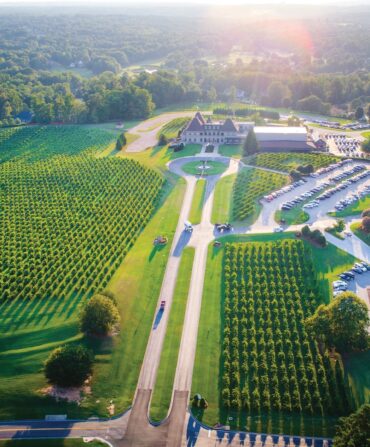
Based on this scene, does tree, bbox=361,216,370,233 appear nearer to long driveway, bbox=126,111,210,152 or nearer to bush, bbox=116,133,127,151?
long driveway, bbox=126,111,210,152

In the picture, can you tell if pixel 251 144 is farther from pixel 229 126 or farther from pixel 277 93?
pixel 277 93

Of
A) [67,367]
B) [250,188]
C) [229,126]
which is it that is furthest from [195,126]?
[67,367]

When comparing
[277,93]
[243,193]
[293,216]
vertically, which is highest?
[277,93]

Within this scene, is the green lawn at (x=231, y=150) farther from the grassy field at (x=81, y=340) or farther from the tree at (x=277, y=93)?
the tree at (x=277, y=93)

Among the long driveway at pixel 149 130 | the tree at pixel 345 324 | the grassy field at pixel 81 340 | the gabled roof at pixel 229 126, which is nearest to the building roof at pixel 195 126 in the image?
the gabled roof at pixel 229 126

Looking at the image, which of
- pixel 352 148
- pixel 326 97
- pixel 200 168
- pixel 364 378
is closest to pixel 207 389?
pixel 364 378

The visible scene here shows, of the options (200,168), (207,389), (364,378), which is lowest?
(207,389)

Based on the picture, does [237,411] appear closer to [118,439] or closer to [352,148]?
[118,439]
